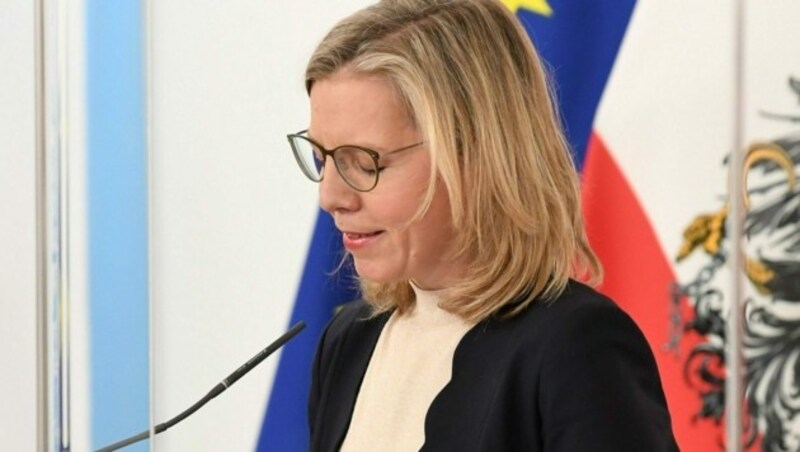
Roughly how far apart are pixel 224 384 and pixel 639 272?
714 mm

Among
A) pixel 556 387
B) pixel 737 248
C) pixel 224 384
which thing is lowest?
pixel 224 384

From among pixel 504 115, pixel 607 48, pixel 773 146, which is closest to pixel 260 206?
pixel 607 48

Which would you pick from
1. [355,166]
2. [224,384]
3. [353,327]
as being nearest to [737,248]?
[355,166]

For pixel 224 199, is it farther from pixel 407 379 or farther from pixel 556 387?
pixel 556 387

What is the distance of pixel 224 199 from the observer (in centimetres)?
176

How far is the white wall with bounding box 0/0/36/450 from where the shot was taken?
6.31ft

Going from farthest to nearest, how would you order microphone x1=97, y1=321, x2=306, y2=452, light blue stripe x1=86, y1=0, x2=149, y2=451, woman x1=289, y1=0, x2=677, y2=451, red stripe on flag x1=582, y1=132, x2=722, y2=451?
light blue stripe x1=86, y1=0, x2=149, y2=451
microphone x1=97, y1=321, x2=306, y2=452
red stripe on flag x1=582, y1=132, x2=722, y2=451
woman x1=289, y1=0, x2=677, y2=451

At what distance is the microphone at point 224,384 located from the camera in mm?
1618

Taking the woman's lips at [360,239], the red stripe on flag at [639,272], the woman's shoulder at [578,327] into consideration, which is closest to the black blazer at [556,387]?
the woman's shoulder at [578,327]

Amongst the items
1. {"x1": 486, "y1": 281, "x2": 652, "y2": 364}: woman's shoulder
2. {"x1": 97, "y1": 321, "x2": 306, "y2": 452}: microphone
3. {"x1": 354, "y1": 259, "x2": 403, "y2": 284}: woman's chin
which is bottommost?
{"x1": 97, "y1": 321, "x2": 306, "y2": 452}: microphone

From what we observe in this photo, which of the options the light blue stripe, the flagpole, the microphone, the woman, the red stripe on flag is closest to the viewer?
the flagpole

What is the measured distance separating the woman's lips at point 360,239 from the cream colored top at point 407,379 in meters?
0.10

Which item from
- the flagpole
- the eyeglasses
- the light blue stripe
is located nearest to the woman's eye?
the eyeglasses

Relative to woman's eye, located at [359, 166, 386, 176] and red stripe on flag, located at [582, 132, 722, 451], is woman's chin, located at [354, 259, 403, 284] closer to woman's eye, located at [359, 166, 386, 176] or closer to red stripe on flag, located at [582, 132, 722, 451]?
woman's eye, located at [359, 166, 386, 176]
